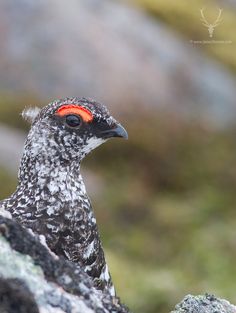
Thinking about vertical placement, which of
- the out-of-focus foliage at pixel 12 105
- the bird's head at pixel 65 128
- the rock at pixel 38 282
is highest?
the out-of-focus foliage at pixel 12 105

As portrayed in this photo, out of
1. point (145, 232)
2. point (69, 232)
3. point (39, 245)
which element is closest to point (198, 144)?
point (145, 232)

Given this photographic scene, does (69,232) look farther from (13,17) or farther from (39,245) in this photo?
(13,17)

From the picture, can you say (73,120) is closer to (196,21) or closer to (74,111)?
(74,111)

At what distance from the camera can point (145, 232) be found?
50.7ft

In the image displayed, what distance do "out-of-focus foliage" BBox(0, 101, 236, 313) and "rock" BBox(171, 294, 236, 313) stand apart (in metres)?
7.29

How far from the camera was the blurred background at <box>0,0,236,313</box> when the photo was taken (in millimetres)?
15219

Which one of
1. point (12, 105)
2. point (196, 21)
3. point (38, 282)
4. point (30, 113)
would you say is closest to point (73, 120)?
point (30, 113)

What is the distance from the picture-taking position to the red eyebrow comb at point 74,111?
5664mm

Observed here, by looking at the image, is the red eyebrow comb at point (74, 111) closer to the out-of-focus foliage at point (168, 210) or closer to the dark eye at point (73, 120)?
the dark eye at point (73, 120)

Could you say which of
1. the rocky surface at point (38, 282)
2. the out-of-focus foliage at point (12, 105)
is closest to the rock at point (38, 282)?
the rocky surface at point (38, 282)

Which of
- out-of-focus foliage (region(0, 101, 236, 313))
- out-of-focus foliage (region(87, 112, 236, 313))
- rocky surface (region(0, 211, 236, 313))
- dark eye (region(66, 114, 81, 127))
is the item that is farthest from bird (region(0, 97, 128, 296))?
out-of-focus foliage (region(87, 112, 236, 313))

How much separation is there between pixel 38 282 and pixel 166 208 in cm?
1278

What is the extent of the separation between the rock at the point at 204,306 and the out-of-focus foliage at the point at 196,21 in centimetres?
1602

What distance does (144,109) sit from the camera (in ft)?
60.7
